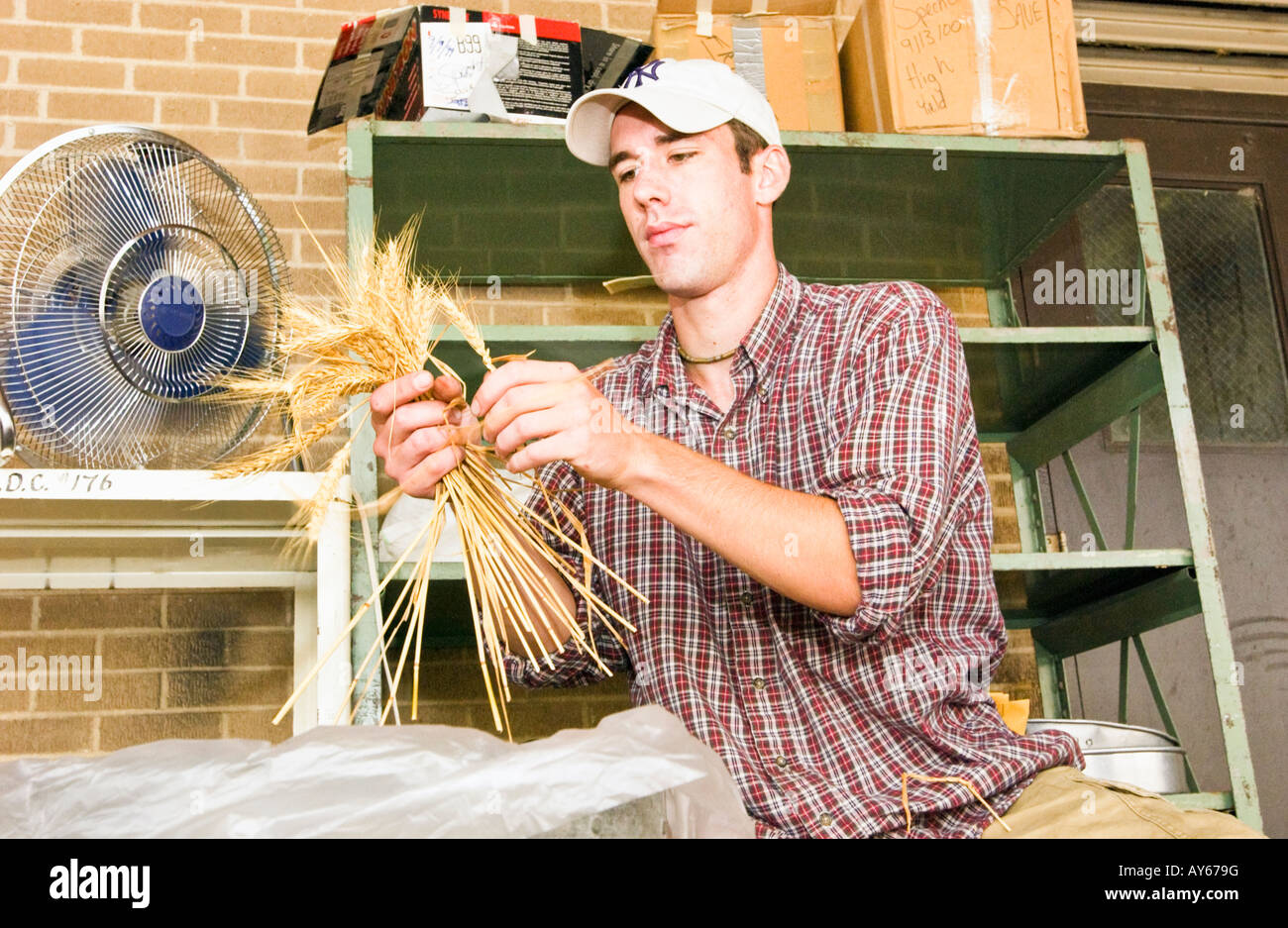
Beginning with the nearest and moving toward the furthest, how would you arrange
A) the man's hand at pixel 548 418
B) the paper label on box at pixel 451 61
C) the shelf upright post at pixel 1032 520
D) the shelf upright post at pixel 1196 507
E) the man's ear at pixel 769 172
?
1. the man's hand at pixel 548 418
2. the man's ear at pixel 769 172
3. the shelf upright post at pixel 1196 507
4. the paper label on box at pixel 451 61
5. the shelf upright post at pixel 1032 520

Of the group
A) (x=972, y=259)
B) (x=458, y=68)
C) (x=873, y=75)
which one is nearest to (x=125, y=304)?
(x=458, y=68)

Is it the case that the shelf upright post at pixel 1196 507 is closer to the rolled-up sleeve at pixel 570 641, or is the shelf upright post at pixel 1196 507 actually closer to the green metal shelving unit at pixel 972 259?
the green metal shelving unit at pixel 972 259

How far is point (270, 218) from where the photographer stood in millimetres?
2537

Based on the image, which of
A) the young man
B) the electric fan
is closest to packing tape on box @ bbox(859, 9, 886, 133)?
the young man

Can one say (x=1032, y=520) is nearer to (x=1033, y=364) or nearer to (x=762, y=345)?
(x=1033, y=364)

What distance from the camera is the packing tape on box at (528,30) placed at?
2.21 meters

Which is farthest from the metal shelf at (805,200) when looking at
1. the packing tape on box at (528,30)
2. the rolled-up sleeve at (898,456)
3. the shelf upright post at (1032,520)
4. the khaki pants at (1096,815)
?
the khaki pants at (1096,815)

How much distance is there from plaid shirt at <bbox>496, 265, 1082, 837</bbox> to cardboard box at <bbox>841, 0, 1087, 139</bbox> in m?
0.74

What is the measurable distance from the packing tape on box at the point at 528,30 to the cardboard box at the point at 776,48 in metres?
0.23

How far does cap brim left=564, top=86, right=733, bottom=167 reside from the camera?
1.62 metres

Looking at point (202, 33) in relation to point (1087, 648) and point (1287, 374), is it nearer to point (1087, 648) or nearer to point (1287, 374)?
point (1087, 648)

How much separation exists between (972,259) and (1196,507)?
2.72 ft

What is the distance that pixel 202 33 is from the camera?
8.59ft
